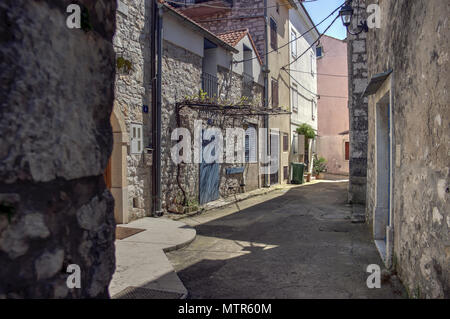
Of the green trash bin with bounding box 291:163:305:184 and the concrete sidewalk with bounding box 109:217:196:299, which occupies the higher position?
the green trash bin with bounding box 291:163:305:184

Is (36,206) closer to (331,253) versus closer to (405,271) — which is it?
(405,271)

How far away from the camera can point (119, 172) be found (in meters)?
6.64

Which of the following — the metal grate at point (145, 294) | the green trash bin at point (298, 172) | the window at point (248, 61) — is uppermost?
the window at point (248, 61)

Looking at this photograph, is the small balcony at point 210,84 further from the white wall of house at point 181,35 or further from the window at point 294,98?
the window at point 294,98

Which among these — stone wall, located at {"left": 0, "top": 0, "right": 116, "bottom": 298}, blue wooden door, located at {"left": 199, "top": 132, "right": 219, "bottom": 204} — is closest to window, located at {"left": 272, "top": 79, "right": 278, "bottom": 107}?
blue wooden door, located at {"left": 199, "top": 132, "right": 219, "bottom": 204}

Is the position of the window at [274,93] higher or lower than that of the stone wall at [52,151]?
higher

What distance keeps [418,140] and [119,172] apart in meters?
5.07

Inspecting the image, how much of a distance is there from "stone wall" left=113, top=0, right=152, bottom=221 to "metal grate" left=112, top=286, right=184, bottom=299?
138 inches

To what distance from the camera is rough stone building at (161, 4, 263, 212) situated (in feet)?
26.4

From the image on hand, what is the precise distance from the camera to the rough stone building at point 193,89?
26.4ft

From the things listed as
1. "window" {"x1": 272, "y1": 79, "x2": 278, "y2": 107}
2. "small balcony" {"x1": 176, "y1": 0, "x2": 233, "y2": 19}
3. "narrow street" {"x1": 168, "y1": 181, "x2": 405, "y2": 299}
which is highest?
"small balcony" {"x1": 176, "y1": 0, "x2": 233, "y2": 19}

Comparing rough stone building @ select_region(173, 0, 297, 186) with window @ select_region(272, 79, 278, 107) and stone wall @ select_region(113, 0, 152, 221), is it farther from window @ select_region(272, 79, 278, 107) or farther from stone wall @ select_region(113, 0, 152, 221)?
stone wall @ select_region(113, 0, 152, 221)

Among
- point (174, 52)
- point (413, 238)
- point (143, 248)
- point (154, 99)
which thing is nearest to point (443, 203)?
point (413, 238)

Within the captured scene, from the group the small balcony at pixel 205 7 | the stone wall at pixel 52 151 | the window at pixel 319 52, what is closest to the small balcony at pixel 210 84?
the small balcony at pixel 205 7
